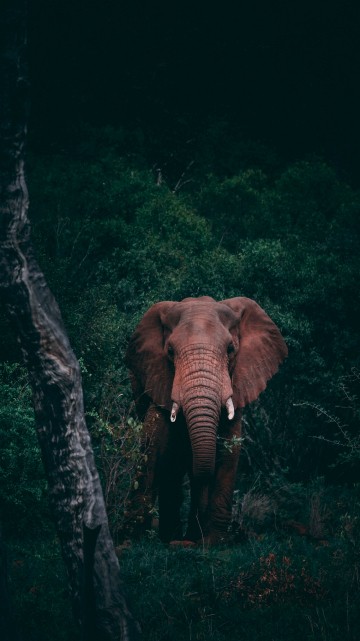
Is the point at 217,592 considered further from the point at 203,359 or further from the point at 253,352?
the point at 253,352

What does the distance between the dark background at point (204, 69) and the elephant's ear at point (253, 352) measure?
18356 millimetres

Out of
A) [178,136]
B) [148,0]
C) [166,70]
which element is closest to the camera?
[178,136]

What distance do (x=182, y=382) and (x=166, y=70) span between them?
2934cm

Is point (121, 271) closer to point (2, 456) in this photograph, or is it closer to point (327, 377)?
point (327, 377)

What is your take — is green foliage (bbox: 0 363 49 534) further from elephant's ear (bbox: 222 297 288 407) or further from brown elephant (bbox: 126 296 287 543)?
elephant's ear (bbox: 222 297 288 407)

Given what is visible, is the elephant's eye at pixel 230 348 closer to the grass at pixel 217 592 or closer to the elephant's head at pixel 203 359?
the elephant's head at pixel 203 359

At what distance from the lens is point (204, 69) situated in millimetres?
38375

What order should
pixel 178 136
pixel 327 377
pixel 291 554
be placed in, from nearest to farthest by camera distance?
pixel 291 554 < pixel 327 377 < pixel 178 136

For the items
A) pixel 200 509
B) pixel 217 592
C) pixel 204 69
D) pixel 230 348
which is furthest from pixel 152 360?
pixel 204 69

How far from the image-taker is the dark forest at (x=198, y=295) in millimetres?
6980

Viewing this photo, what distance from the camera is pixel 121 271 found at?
49.6ft

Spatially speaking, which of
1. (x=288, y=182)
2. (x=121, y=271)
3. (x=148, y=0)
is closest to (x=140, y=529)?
(x=121, y=271)

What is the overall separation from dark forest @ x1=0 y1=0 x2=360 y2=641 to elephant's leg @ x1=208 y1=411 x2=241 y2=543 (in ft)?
1.14

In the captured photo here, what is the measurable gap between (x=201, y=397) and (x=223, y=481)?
4.83 feet
